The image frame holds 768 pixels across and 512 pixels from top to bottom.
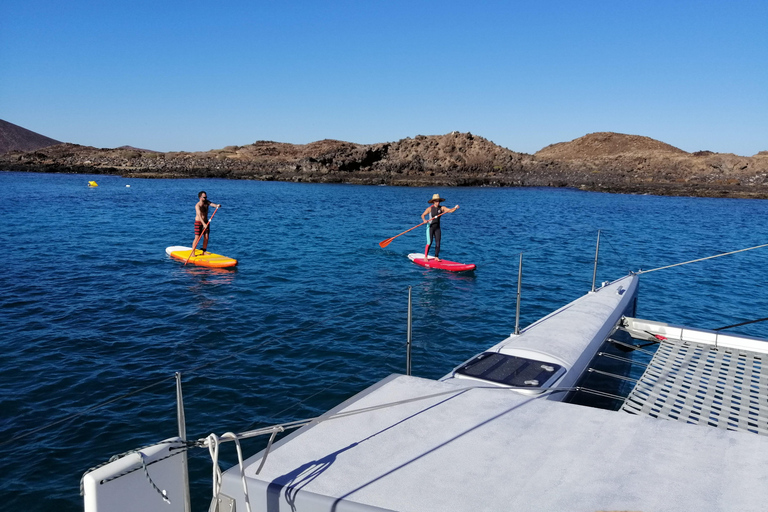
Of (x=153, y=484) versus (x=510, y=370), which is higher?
(x=153, y=484)

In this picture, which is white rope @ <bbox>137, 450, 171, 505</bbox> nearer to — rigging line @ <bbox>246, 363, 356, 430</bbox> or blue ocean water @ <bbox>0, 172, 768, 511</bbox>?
blue ocean water @ <bbox>0, 172, 768, 511</bbox>

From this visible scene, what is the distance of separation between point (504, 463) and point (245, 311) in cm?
969

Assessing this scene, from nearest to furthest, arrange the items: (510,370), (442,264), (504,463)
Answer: (504,463), (510,370), (442,264)

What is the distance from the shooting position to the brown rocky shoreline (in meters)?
76.1

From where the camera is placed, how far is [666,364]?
6543mm

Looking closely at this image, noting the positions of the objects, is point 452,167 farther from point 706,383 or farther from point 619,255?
point 706,383

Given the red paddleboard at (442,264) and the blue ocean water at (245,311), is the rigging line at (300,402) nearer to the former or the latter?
the blue ocean water at (245,311)

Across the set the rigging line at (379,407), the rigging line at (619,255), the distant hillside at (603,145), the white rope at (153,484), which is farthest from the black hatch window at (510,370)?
the distant hillside at (603,145)

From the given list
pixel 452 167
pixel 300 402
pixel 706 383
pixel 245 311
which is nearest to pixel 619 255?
pixel 245 311

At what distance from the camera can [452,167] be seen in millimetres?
88750

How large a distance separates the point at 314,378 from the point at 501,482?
570cm

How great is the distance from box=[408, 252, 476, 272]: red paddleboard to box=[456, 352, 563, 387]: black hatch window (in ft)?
36.1

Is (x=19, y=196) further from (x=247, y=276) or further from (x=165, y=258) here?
(x=247, y=276)

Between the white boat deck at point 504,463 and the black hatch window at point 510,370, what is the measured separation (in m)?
0.78
